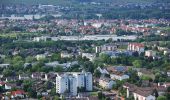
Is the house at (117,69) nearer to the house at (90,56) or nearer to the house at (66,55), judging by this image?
the house at (90,56)

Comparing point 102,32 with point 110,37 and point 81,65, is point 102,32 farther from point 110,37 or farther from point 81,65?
point 81,65

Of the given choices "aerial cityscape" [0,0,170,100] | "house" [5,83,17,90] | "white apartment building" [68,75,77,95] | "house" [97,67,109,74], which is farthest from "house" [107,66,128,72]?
"house" [5,83,17,90]

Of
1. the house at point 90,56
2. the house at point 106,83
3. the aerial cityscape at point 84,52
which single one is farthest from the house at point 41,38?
the house at point 106,83

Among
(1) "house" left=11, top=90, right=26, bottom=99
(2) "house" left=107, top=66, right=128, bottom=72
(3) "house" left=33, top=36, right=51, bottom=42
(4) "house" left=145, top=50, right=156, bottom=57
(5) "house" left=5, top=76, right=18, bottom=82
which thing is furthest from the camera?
(3) "house" left=33, top=36, right=51, bottom=42

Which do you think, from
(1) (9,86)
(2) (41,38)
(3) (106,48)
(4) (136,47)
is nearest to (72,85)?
(1) (9,86)

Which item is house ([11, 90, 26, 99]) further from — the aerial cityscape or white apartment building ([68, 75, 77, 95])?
white apartment building ([68, 75, 77, 95])

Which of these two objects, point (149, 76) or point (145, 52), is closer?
point (149, 76)

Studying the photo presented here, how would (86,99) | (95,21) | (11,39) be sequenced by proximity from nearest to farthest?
1. (86,99)
2. (11,39)
3. (95,21)

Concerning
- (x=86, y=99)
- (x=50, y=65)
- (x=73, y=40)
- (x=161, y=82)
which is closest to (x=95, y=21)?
(x=73, y=40)

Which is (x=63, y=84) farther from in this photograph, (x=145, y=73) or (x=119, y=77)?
(x=145, y=73)
